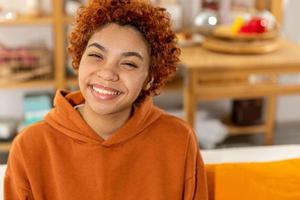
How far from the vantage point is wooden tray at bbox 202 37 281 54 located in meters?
2.88

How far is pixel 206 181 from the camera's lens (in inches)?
59.5

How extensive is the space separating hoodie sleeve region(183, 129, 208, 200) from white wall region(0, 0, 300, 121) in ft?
6.37

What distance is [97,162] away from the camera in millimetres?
1396

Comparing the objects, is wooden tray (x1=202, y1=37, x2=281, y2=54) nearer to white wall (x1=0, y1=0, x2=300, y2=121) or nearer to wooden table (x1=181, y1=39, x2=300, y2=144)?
wooden table (x1=181, y1=39, x2=300, y2=144)

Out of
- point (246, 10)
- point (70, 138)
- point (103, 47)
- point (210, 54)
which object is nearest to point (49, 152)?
point (70, 138)

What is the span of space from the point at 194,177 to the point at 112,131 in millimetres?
254

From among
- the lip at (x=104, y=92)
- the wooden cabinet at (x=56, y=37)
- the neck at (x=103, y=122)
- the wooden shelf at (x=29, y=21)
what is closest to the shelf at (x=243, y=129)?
the wooden cabinet at (x=56, y=37)

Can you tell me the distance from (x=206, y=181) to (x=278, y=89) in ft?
5.04

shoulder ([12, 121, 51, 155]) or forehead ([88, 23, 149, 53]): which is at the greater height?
forehead ([88, 23, 149, 53])

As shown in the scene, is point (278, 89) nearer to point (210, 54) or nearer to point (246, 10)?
point (210, 54)

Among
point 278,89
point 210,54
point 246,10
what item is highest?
point 246,10

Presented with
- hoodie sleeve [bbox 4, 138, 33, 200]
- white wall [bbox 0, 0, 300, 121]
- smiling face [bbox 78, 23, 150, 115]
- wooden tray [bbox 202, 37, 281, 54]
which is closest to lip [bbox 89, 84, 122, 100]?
smiling face [bbox 78, 23, 150, 115]

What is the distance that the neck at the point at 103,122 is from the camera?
142 cm

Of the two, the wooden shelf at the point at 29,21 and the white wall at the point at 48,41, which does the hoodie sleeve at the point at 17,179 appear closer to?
the wooden shelf at the point at 29,21
